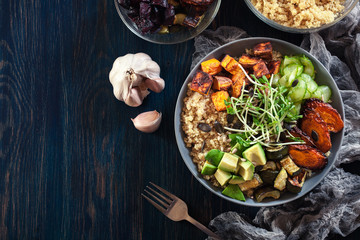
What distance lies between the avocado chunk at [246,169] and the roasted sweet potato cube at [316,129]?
0.37 m

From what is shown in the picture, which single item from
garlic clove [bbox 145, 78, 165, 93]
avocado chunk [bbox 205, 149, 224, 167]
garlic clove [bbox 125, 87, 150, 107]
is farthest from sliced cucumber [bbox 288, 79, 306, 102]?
garlic clove [bbox 125, 87, 150, 107]

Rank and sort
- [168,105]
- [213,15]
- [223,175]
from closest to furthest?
[223,175] < [213,15] < [168,105]

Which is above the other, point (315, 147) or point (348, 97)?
point (348, 97)

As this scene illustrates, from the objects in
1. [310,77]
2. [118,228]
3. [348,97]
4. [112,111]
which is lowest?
[118,228]

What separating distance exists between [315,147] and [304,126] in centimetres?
12

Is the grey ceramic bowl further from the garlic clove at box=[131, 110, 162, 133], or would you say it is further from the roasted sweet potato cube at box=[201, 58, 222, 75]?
the garlic clove at box=[131, 110, 162, 133]

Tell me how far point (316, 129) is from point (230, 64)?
1.84ft

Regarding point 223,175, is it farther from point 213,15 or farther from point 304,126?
point 213,15

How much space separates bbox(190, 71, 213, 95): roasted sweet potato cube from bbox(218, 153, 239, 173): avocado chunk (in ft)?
1.16

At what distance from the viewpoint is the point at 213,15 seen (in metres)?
1.99

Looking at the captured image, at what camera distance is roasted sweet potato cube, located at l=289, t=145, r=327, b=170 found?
6.00 feet

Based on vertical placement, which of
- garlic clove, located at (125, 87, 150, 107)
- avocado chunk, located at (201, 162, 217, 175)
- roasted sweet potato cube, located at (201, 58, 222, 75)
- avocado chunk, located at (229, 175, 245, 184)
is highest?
roasted sweet potato cube, located at (201, 58, 222, 75)

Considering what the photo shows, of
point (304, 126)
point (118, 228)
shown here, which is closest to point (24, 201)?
point (118, 228)

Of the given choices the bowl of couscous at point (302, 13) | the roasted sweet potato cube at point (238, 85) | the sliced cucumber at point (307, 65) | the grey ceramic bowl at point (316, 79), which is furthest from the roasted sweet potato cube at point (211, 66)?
the sliced cucumber at point (307, 65)
